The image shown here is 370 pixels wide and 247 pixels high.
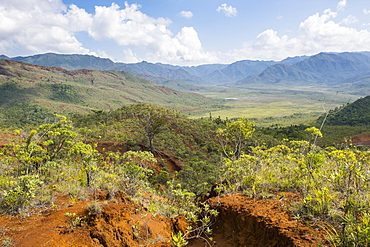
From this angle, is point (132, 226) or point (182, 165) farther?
point (182, 165)

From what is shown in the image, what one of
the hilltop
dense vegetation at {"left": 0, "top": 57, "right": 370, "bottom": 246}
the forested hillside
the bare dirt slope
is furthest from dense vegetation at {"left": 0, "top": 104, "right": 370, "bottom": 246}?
the forested hillside

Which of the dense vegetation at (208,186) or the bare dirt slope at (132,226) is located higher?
the dense vegetation at (208,186)

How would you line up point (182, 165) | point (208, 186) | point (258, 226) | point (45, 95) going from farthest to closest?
1. point (45, 95)
2. point (182, 165)
3. point (208, 186)
4. point (258, 226)

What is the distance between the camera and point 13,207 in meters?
5.41

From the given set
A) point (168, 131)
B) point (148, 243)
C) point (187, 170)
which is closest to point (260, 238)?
point (148, 243)

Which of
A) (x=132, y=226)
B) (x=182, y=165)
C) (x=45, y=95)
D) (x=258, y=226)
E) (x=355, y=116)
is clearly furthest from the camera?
(x=45, y=95)

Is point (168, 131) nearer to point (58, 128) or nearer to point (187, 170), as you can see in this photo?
point (187, 170)

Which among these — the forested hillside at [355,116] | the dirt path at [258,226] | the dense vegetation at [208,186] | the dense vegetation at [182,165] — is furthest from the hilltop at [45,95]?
the forested hillside at [355,116]

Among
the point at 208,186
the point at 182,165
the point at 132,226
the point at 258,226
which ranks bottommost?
the point at 182,165

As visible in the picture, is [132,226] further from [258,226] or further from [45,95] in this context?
[45,95]

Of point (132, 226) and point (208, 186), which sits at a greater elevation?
point (132, 226)

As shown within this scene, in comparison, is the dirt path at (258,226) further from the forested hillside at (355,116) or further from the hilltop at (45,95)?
the hilltop at (45,95)

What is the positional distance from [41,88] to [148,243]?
10558cm

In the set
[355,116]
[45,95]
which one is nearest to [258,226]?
[355,116]
